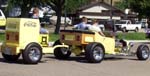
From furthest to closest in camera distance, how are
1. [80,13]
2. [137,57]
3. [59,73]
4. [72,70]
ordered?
1. [80,13]
2. [137,57]
3. [72,70]
4. [59,73]

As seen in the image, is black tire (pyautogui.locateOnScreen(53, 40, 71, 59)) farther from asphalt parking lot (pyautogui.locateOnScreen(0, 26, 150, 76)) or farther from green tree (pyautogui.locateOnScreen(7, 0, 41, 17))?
green tree (pyautogui.locateOnScreen(7, 0, 41, 17))

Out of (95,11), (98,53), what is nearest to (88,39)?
(98,53)

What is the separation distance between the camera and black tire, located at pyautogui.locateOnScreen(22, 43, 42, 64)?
1509cm

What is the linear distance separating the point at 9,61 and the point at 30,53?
1216mm

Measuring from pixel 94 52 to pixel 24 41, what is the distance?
2422 millimetres

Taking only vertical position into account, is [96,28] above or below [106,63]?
above

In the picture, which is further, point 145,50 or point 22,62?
point 145,50

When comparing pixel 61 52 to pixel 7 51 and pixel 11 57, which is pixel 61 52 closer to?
pixel 11 57

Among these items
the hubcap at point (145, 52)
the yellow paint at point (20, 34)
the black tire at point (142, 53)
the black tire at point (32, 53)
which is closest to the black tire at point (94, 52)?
the yellow paint at point (20, 34)

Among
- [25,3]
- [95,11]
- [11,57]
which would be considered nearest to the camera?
[11,57]

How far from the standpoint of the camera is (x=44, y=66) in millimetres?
14961

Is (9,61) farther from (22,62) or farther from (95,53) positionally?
(95,53)

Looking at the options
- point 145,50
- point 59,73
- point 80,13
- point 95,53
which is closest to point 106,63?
point 95,53

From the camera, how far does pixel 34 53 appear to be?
15297 millimetres
